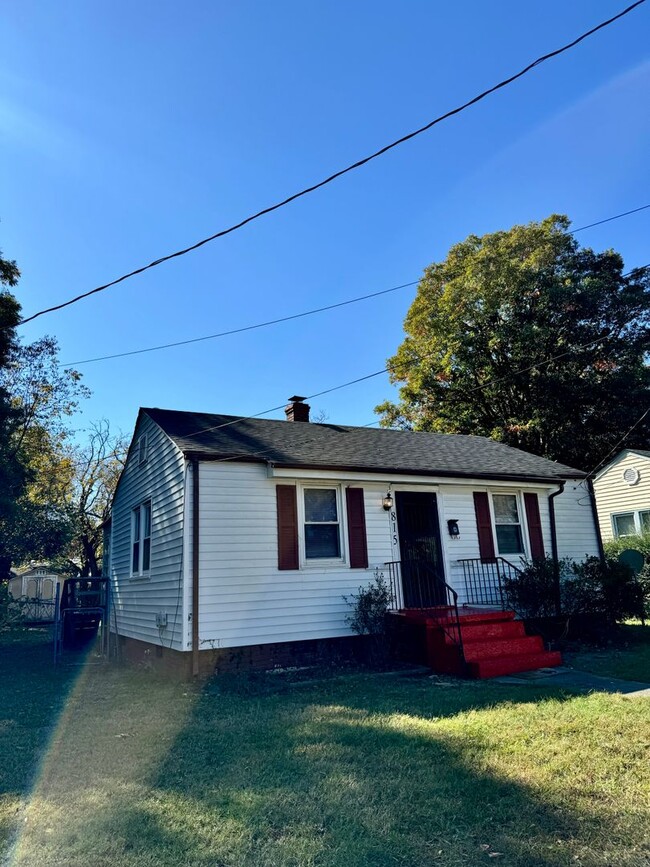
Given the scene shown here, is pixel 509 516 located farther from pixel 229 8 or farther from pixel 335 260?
pixel 229 8

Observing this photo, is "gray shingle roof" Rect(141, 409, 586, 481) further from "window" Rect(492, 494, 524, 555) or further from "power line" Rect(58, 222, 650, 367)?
"power line" Rect(58, 222, 650, 367)

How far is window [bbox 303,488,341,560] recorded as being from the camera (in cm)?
970

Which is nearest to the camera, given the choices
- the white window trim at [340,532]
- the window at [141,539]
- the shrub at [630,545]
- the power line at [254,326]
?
the white window trim at [340,532]

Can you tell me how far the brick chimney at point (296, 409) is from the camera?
45.2 ft

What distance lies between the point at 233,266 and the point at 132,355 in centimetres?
335

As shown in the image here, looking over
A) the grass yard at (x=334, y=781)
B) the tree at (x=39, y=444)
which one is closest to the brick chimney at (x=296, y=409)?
the tree at (x=39, y=444)

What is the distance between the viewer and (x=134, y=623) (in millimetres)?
11328

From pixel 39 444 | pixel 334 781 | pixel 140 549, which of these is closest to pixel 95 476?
pixel 39 444

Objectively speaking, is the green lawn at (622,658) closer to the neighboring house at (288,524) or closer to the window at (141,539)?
the neighboring house at (288,524)

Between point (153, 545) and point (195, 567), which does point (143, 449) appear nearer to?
point (153, 545)

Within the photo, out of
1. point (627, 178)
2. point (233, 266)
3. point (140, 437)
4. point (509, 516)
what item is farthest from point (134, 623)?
point (627, 178)

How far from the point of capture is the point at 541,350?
2295cm

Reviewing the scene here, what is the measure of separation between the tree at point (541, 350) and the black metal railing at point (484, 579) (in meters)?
11.6

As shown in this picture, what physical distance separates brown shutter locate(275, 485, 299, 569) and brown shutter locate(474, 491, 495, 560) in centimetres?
402
